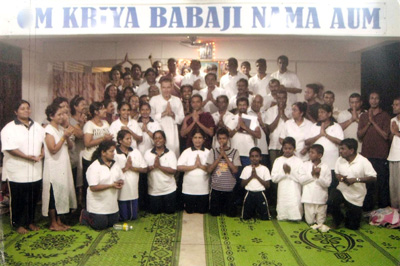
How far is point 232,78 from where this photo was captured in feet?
19.9

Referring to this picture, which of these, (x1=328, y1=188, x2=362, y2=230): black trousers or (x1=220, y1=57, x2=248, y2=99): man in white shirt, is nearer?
(x1=328, y1=188, x2=362, y2=230): black trousers

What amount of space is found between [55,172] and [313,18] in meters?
3.35

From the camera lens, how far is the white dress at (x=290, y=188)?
16.1 feet

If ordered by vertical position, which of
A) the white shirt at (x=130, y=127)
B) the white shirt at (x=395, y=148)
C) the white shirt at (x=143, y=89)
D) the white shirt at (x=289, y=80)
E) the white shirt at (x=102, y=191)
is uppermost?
the white shirt at (x=289, y=80)

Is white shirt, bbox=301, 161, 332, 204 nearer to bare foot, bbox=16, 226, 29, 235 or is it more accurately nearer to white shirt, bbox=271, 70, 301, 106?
white shirt, bbox=271, 70, 301, 106

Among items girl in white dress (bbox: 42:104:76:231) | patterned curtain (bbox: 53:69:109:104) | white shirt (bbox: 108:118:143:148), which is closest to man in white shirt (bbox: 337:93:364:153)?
white shirt (bbox: 108:118:143:148)

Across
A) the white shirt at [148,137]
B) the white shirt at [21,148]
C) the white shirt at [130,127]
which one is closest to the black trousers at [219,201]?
the white shirt at [148,137]

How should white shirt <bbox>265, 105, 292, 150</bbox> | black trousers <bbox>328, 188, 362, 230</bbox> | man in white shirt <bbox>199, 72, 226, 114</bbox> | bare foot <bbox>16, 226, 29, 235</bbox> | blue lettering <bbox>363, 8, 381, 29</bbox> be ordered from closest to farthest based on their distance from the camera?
blue lettering <bbox>363, 8, 381, 29</bbox> → bare foot <bbox>16, 226, 29, 235</bbox> → black trousers <bbox>328, 188, 362, 230</bbox> → white shirt <bbox>265, 105, 292, 150</bbox> → man in white shirt <bbox>199, 72, 226, 114</bbox>

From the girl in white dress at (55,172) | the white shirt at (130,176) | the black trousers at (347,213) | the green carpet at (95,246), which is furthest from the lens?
the white shirt at (130,176)

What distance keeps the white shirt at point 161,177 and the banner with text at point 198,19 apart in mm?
1709

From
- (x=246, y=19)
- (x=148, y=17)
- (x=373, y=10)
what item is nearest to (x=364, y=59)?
(x=373, y=10)

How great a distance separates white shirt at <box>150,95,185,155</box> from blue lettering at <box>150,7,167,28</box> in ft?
5.15

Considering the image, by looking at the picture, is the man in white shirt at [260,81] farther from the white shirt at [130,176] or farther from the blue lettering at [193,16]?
the white shirt at [130,176]

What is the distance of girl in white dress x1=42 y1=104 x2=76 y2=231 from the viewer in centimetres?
447
